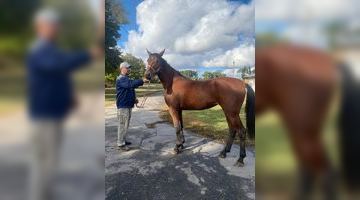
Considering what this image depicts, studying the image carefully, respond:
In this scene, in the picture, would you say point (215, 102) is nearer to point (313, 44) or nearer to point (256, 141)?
point (256, 141)

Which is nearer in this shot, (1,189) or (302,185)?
(1,189)

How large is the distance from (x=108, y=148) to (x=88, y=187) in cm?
28

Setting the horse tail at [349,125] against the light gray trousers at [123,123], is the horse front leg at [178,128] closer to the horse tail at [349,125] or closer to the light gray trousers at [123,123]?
the light gray trousers at [123,123]

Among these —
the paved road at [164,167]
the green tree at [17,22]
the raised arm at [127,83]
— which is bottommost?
the paved road at [164,167]

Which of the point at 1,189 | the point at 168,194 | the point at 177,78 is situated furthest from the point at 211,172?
the point at 1,189

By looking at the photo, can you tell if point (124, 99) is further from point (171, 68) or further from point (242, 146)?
point (242, 146)

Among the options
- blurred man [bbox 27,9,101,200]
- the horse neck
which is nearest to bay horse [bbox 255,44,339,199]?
the horse neck

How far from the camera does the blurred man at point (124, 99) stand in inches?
89.3

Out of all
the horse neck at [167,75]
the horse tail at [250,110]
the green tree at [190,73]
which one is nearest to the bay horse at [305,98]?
the horse tail at [250,110]

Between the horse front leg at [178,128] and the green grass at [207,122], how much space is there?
0.03m

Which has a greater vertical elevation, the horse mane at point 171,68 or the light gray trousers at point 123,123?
the horse mane at point 171,68

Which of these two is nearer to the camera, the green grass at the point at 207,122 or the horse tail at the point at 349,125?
the horse tail at the point at 349,125

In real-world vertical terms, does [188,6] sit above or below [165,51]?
above

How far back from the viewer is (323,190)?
205 cm
